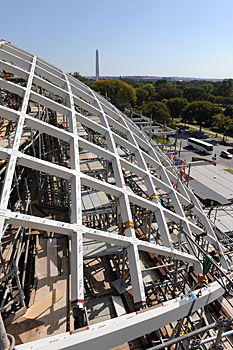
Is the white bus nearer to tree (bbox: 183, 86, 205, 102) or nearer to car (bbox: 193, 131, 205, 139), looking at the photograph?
car (bbox: 193, 131, 205, 139)

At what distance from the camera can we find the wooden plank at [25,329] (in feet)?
17.9

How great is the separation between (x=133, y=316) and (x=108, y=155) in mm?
6600

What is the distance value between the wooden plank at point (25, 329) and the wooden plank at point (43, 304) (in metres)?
0.27

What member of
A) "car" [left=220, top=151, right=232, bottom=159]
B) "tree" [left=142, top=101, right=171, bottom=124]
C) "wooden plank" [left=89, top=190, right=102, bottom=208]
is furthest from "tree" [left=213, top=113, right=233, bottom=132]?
"wooden plank" [left=89, top=190, right=102, bottom=208]

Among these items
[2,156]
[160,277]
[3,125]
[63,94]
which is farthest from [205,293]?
[3,125]

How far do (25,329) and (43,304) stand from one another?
94 centimetres

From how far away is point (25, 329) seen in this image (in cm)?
573

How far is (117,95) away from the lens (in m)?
89.8

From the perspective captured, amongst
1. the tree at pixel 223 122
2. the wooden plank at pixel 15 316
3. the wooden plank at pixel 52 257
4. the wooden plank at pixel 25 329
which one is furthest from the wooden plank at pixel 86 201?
the tree at pixel 223 122

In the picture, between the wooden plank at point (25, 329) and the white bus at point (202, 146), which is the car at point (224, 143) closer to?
the white bus at point (202, 146)

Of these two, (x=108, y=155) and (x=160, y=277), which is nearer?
(x=160, y=277)

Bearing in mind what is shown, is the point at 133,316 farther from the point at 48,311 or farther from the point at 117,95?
the point at 117,95

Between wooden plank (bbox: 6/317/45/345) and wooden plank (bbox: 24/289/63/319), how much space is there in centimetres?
27

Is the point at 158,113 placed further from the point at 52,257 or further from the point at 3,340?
the point at 3,340
